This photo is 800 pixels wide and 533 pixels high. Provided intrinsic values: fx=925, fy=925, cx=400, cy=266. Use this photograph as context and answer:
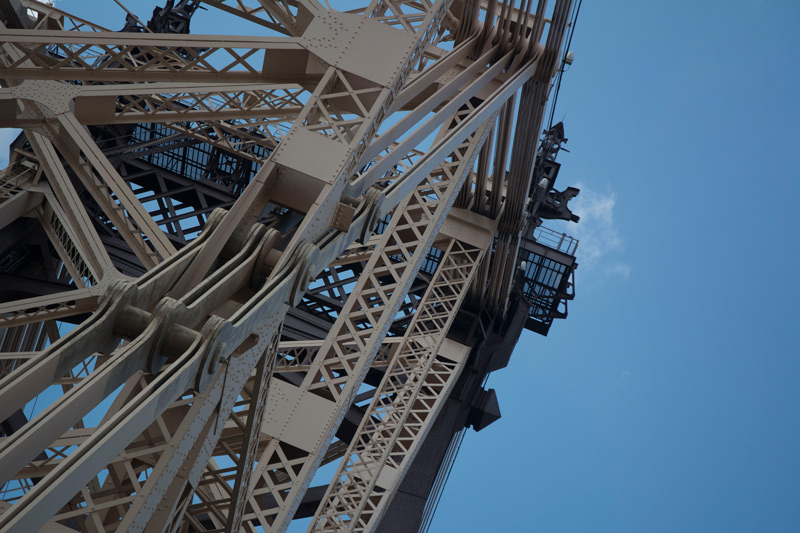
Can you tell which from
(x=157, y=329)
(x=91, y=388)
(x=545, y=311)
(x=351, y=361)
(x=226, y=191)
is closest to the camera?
(x=91, y=388)

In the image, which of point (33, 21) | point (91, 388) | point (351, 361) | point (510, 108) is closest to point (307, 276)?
point (91, 388)

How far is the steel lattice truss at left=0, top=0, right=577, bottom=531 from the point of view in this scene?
6.28 m

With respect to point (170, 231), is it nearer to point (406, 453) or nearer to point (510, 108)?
point (406, 453)

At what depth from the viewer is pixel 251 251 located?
7.41m

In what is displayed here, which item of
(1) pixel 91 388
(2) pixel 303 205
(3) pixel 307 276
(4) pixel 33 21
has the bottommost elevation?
(1) pixel 91 388

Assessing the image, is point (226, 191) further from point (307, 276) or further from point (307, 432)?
point (307, 276)

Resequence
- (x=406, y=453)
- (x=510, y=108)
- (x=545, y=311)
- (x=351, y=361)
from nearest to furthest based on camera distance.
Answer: (x=351, y=361) < (x=510, y=108) < (x=406, y=453) < (x=545, y=311)

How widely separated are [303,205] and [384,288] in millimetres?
6786

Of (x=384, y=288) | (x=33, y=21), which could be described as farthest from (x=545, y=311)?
(x=33, y=21)

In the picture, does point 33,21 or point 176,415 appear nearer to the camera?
point 176,415

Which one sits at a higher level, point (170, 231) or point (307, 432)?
point (170, 231)

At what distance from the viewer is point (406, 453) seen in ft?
67.8

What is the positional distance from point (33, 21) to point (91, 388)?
13320 mm

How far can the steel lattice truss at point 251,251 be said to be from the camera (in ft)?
20.6
